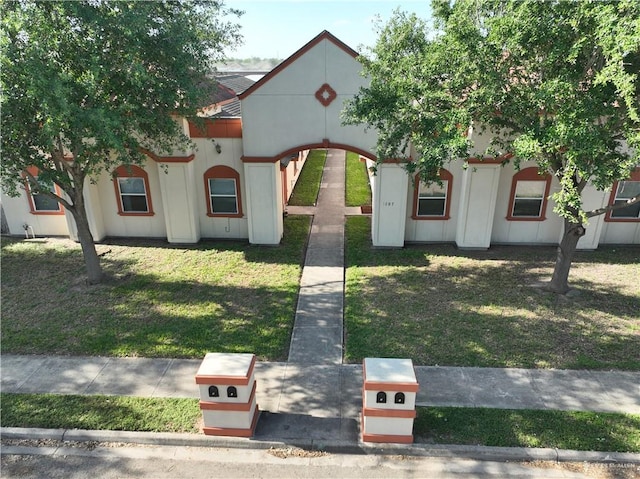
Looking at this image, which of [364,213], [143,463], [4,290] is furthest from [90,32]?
[364,213]

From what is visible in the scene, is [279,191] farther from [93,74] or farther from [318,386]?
[318,386]

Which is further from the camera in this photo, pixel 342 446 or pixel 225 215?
pixel 225 215

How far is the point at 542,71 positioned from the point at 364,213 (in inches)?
410

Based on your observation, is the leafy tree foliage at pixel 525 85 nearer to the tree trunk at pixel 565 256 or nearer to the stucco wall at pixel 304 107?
the tree trunk at pixel 565 256

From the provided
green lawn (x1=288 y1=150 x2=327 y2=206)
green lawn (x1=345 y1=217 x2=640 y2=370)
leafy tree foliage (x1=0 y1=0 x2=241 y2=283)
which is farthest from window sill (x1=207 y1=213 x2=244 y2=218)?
green lawn (x1=288 y1=150 x2=327 y2=206)

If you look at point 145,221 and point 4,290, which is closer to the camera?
point 4,290

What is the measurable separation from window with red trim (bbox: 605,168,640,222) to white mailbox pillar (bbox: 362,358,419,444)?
11.6 meters

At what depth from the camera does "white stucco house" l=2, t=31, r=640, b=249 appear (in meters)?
14.0

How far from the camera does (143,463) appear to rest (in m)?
7.07

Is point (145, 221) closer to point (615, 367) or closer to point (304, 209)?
point (304, 209)

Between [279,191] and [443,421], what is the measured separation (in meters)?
9.86

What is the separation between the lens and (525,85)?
970 centimetres

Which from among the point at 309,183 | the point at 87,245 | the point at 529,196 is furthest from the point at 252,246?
the point at 529,196

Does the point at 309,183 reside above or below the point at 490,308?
above
